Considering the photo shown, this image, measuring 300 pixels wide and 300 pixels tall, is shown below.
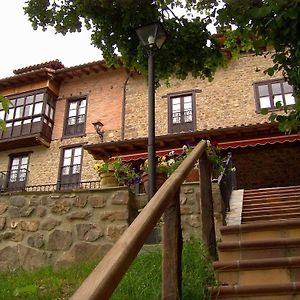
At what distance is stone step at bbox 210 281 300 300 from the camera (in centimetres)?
292

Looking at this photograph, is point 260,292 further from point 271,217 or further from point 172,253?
point 271,217

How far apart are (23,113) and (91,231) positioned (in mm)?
16042

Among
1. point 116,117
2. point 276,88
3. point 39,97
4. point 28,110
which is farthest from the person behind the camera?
point 28,110

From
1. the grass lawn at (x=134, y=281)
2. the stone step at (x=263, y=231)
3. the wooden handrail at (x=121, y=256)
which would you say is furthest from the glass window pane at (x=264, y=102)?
the wooden handrail at (x=121, y=256)

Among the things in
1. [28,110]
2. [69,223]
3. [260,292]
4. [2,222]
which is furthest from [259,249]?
[28,110]

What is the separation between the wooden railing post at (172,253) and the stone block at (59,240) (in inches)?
130

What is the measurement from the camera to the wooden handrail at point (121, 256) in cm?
124

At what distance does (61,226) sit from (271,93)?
13.1 m

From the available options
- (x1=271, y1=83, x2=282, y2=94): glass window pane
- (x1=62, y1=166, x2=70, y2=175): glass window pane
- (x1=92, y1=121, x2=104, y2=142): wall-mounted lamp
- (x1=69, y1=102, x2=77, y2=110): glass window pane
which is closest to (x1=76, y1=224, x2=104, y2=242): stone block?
(x1=92, y1=121, x2=104, y2=142): wall-mounted lamp

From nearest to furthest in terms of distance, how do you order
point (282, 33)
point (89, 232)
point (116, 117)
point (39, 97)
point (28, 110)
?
point (282, 33)
point (89, 232)
point (116, 117)
point (39, 97)
point (28, 110)

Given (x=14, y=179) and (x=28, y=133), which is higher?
(x=28, y=133)

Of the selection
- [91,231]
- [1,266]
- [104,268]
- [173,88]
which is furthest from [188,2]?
[173,88]

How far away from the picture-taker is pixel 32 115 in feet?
65.5

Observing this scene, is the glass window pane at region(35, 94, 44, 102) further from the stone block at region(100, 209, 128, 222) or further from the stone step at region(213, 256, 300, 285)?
the stone step at region(213, 256, 300, 285)
